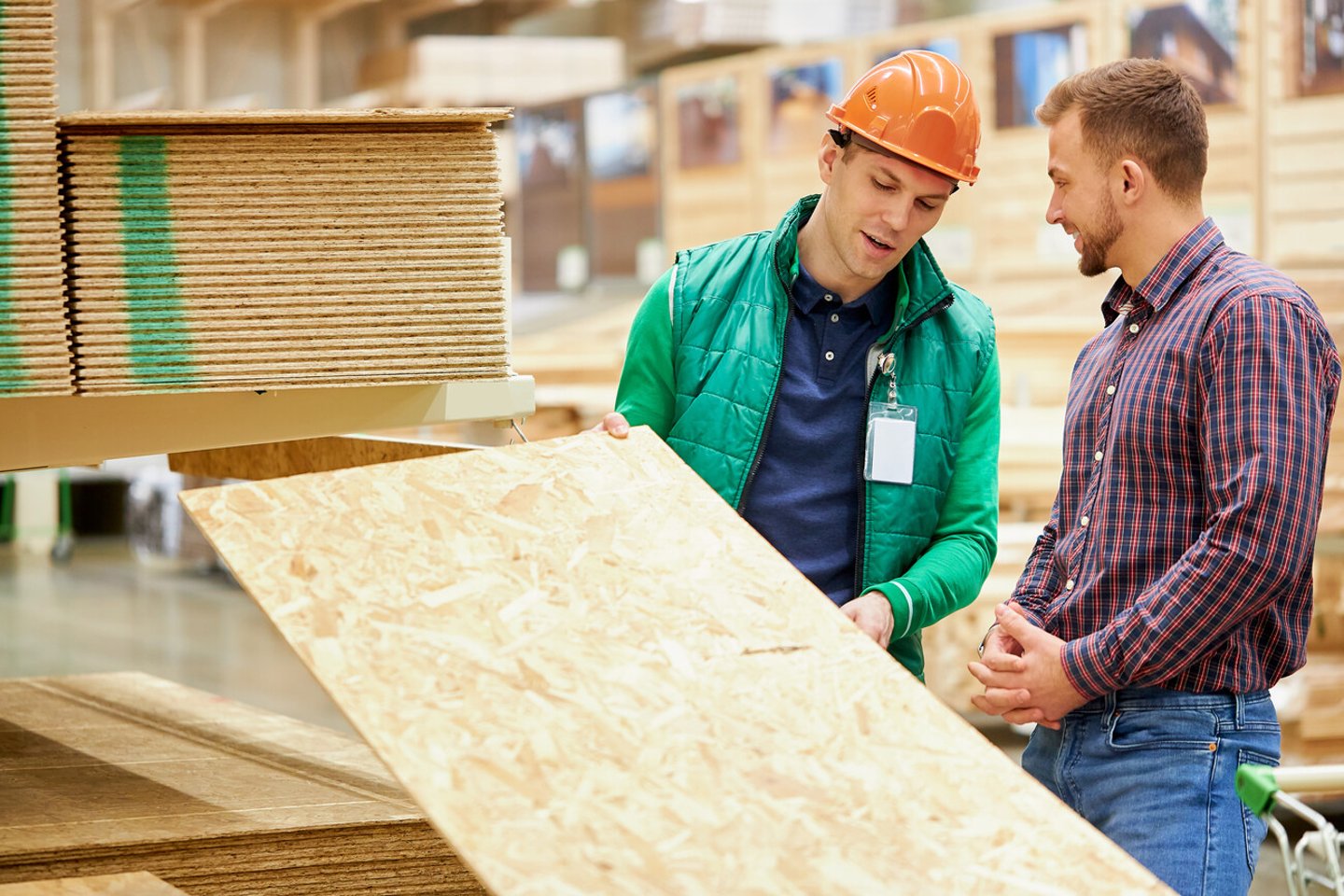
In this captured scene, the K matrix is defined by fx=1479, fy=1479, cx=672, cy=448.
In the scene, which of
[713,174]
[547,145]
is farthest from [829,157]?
[547,145]

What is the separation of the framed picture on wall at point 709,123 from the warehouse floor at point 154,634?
4321 millimetres

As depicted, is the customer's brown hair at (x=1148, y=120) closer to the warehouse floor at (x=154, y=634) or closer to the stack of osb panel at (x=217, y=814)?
the stack of osb panel at (x=217, y=814)

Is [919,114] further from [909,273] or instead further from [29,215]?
[29,215]

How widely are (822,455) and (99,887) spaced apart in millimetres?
1304

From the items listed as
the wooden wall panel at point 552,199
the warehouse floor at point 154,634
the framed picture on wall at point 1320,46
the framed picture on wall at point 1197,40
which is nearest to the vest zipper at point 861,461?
the warehouse floor at point 154,634

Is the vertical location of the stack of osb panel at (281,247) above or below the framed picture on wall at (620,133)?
below

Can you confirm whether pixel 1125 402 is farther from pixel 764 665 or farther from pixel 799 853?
pixel 799 853

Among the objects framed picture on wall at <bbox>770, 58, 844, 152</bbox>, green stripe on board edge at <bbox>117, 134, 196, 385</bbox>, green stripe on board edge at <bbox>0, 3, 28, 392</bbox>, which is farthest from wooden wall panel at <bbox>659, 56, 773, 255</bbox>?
green stripe on board edge at <bbox>0, 3, 28, 392</bbox>

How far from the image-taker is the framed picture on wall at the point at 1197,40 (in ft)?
21.9

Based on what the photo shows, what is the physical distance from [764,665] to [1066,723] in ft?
2.38

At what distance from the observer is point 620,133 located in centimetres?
1185

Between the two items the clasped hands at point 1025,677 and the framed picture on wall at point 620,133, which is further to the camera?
the framed picture on wall at point 620,133

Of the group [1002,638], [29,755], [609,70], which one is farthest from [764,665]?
[609,70]

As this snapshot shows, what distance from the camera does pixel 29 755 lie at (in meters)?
2.67
